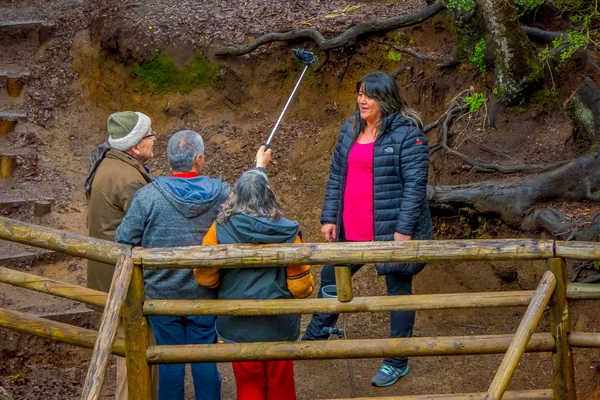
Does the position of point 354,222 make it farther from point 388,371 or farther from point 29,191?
point 29,191

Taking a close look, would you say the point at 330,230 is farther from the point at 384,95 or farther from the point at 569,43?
the point at 569,43

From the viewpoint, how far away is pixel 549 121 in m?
7.28

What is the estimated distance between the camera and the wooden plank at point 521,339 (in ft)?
12.7

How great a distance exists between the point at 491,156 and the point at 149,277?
3717mm

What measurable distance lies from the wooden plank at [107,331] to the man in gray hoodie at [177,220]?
0.43 metres

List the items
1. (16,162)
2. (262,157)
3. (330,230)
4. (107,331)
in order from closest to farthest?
(107,331) → (262,157) → (330,230) → (16,162)

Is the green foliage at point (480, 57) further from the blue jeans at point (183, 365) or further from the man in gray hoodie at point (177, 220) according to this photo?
the blue jeans at point (183, 365)

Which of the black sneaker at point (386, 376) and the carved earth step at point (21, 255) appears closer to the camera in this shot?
the black sneaker at point (386, 376)

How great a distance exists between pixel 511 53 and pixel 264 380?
13.0 feet

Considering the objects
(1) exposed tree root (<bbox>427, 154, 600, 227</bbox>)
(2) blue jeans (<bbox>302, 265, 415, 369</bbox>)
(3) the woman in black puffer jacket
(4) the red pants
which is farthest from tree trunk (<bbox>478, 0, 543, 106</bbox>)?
(4) the red pants

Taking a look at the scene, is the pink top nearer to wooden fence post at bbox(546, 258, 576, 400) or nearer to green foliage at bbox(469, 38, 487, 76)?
wooden fence post at bbox(546, 258, 576, 400)

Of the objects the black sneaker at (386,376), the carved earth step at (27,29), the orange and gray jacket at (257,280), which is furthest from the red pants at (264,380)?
the carved earth step at (27,29)

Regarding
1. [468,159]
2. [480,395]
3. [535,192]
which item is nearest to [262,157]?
[480,395]

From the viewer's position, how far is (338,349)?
4.39 metres
